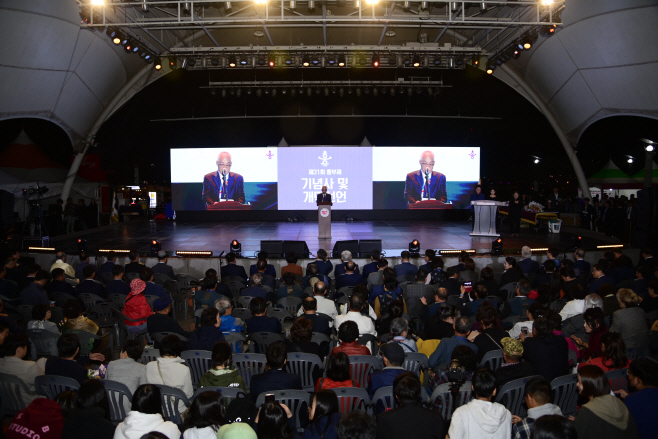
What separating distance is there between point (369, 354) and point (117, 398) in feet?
7.15

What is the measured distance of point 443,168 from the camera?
20.4 m

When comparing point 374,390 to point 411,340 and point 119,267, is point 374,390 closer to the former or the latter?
point 411,340

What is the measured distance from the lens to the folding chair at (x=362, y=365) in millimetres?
4363

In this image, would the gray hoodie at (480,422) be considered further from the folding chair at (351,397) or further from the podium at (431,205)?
the podium at (431,205)

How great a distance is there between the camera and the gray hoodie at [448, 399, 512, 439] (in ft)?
10.2

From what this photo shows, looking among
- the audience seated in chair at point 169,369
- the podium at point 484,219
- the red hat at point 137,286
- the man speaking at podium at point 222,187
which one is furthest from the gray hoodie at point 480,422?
the man speaking at podium at point 222,187

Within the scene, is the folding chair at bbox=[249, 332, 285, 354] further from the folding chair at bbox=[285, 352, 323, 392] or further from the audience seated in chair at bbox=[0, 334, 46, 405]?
the audience seated in chair at bbox=[0, 334, 46, 405]

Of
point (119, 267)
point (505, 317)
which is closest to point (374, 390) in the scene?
point (505, 317)

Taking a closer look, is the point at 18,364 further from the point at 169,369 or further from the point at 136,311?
the point at 136,311

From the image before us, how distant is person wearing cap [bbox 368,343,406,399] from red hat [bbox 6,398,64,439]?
2.17 meters

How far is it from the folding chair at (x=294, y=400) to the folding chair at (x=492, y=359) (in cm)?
176

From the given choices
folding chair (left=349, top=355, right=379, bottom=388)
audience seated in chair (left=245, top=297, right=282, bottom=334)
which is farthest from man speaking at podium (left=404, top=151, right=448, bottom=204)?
folding chair (left=349, top=355, right=379, bottom=388)

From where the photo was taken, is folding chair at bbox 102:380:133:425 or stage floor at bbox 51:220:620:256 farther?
stage floor at bbox 51:220:620:256

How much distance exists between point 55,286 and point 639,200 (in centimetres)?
1299
